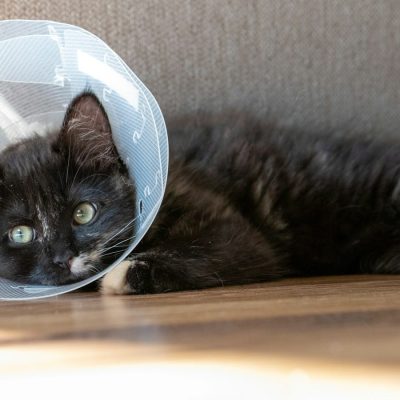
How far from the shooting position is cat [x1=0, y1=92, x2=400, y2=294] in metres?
1.70

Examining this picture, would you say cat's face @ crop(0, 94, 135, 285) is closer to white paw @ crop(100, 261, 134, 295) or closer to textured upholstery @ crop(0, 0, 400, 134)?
white paw @ crop(100, 261, 134, 295)

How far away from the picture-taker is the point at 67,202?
175cm

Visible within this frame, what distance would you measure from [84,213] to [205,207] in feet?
1.12

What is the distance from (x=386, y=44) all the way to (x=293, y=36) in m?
0.33

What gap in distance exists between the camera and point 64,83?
72.0 inches

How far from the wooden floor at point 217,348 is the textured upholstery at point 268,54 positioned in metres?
1.14

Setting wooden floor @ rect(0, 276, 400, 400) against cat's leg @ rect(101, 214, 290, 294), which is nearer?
wooden floor @ rect(0, 276, 400, 400)

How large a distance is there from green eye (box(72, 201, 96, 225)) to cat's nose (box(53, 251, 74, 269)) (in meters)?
0.10

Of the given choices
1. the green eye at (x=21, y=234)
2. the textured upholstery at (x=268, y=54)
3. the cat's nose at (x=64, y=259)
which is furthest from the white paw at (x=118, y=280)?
the textured upholstery at (x=268, y=54)

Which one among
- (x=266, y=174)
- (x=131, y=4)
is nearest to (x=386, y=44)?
(x=266, y=174)

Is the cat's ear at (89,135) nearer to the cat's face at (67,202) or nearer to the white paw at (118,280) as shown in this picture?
the cat's face at (67,202)

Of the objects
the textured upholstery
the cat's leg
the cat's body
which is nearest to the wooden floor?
the cat's leg

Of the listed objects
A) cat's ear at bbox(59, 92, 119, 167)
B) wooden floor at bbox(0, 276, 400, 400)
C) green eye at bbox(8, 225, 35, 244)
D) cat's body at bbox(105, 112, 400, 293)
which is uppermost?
wooden floor at bbox(0, 276, 400, 400)

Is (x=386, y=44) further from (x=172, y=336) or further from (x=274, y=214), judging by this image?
(x=172, y=336)
